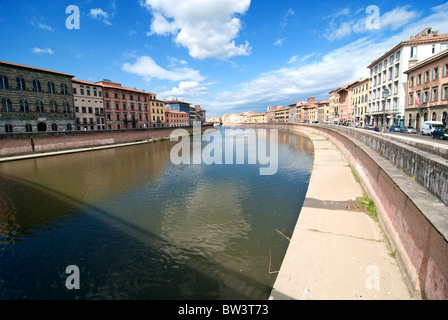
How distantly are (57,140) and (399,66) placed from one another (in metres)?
59.8

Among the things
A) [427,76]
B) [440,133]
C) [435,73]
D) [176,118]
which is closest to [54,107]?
[440,133]

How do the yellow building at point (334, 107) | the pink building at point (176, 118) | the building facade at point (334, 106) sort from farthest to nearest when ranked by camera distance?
the pink building at point (176, 118), the building facade at point (334, 106), the yellow building at point (334, 107)

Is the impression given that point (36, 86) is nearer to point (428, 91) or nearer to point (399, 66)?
point (428, 91)

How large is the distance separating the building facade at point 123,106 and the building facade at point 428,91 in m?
62.4

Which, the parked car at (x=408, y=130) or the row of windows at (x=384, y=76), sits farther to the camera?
the row of windows at (x=384, y=76)

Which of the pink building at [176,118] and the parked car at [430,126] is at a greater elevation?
the pink building at [176,118]

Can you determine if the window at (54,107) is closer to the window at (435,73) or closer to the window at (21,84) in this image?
the window at (21,84)

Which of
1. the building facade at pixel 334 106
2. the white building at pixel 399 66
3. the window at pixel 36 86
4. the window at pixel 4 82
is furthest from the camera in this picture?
the building facade at pixel 334 106

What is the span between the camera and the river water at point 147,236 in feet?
19.3


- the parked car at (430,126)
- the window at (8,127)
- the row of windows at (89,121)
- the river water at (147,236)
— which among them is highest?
the row of windows at (89,121)

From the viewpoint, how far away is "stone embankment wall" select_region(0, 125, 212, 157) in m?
27.2

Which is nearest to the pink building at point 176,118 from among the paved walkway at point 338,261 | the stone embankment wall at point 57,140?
the stone embankment wall at point 57,140
